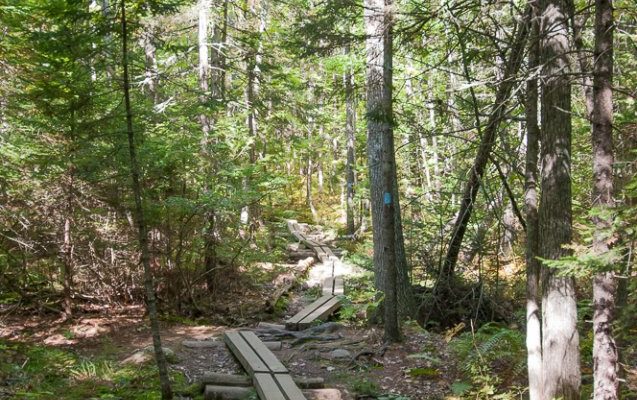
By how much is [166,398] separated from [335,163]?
2887cm

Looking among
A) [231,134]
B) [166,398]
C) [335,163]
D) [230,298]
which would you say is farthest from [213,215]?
[335,163]

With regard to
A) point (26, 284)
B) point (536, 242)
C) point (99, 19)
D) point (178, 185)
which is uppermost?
point (99, 19)

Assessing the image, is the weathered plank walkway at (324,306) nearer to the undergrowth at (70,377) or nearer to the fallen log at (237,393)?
the undergrowth at (70,377)

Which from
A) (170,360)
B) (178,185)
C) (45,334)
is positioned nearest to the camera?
(170,360)

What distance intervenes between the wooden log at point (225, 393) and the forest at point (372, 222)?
30 millimetres

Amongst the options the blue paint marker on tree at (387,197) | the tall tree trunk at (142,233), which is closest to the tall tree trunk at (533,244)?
the blue paint marker on tree at (387,197)

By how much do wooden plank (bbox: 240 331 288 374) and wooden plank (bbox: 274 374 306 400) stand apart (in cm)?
27

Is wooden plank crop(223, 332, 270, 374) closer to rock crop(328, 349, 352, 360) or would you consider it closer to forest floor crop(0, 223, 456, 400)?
forest floor crop(0, 223, 456, 400)

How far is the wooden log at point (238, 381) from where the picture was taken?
274 inches

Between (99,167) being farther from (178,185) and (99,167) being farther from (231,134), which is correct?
(231,134)

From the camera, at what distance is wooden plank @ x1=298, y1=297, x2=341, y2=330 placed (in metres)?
11.3

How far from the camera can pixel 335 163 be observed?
3453 cm

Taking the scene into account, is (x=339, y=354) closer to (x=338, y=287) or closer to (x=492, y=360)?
(x=492, y=360)

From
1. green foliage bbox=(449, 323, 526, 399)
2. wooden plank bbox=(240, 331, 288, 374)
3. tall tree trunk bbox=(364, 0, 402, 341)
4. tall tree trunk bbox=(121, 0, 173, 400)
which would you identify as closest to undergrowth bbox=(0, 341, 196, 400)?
tall tree trunk bbox=(121, 0, 173, 400)
